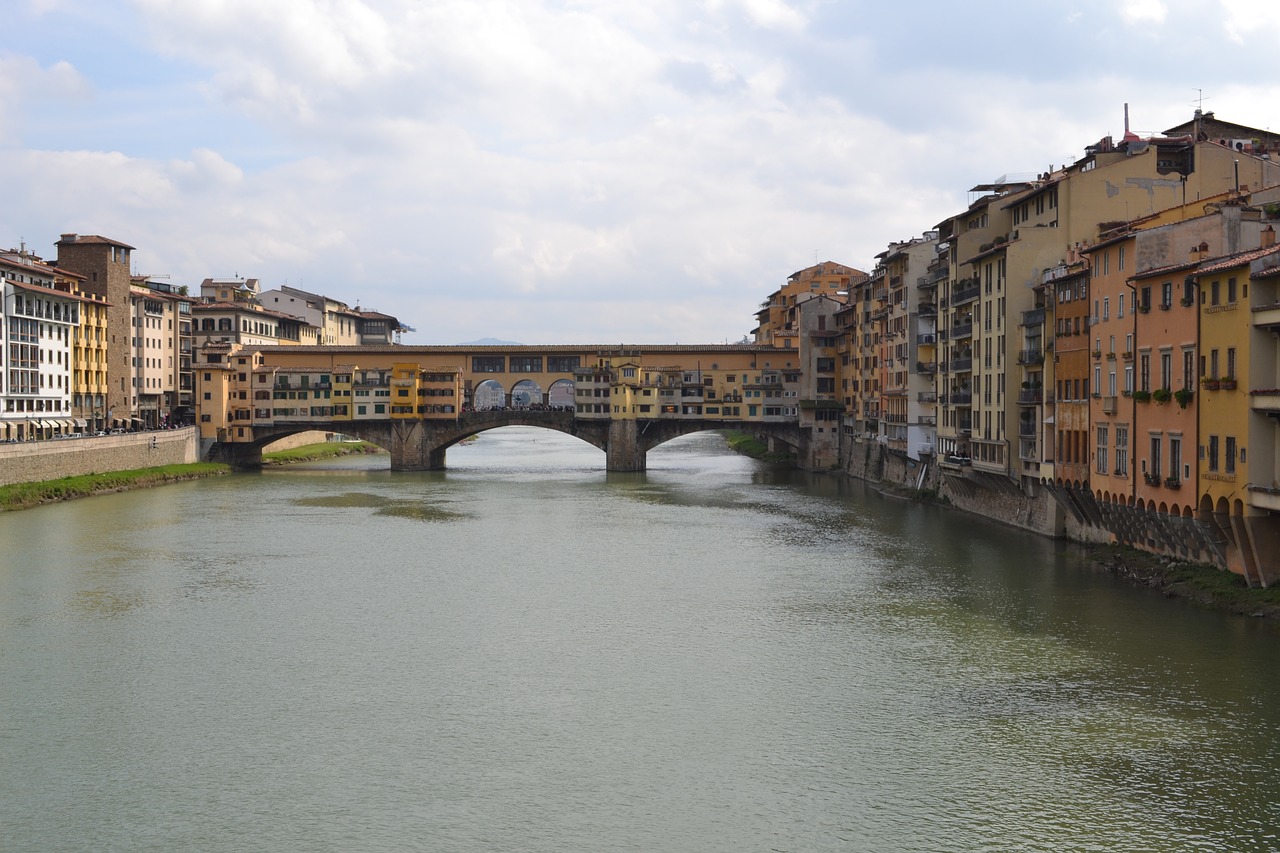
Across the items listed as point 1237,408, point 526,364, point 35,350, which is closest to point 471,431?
point 526,364

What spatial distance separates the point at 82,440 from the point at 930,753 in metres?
44.7

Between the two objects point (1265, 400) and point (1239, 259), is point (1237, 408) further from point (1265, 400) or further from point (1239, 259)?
point (1239, 259)

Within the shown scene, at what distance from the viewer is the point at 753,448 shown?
89.8m

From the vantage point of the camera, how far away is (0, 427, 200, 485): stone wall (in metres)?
47.6

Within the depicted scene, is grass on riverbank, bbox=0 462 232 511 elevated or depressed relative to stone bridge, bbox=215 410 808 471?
depressed

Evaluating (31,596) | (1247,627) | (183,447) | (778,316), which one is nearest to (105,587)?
(31,596)

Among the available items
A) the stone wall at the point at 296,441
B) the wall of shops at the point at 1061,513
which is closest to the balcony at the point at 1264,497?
the wall of shops at the point at 1061,513

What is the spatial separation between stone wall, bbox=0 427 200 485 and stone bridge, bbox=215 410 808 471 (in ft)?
12.4

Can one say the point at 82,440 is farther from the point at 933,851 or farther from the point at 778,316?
the point at 778,316

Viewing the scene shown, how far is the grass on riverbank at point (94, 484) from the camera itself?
151ft

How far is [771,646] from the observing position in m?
24.6

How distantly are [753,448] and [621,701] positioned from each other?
228 feet

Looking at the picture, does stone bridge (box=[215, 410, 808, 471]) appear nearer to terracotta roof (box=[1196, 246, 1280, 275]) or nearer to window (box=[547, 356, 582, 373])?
window (box=[547, 356, 582, 373])

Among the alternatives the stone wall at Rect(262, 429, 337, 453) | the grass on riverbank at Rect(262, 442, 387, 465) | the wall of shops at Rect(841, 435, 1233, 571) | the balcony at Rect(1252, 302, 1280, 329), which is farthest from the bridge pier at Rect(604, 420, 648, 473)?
the balcony at Rect(1252, 302, 1280, 329)
